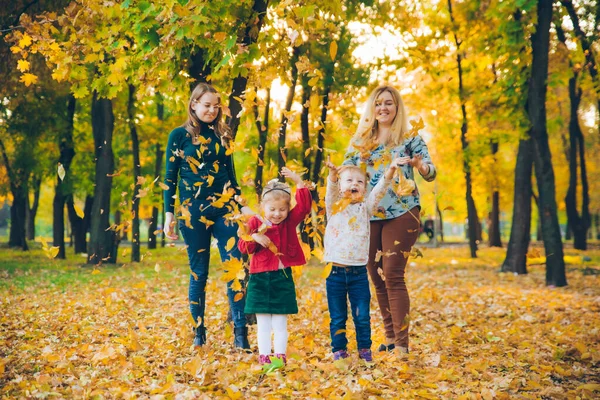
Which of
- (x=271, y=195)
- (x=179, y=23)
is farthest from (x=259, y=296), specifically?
(x=179, y=23)

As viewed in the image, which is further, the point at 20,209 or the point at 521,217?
the point at 20,209

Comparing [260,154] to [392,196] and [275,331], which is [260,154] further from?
[275,331]

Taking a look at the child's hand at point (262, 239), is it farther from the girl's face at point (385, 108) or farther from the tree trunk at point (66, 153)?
the tree trunk at point (66, 153)

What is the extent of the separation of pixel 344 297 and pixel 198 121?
6.55ft

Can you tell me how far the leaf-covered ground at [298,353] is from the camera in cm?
390

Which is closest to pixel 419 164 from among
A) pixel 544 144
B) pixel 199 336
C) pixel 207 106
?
pixel 207 106

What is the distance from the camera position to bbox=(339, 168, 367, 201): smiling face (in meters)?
4.44

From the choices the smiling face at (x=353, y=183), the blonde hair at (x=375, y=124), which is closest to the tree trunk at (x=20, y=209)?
the blonde hair at (x=375, y=124)

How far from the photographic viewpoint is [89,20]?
17.9 ft

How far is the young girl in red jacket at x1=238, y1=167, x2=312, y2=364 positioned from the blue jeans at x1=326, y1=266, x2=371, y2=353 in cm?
31

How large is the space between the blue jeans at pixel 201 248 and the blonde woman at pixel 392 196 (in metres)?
1.21

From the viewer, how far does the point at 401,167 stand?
4762 millimetres

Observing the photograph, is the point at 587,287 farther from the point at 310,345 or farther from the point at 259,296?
the point at 259,296

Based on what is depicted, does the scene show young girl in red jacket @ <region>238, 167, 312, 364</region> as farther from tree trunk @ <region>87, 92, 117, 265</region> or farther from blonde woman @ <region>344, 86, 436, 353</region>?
tree trunk @ <region>87, 92, 117, 265</region>
